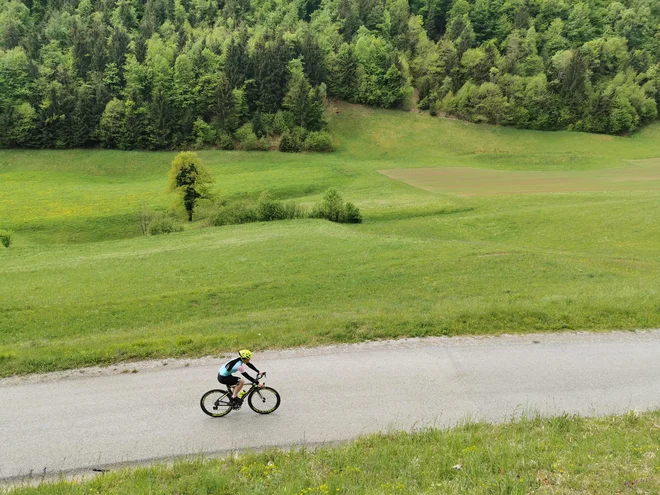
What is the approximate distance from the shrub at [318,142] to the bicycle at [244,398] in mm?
88873

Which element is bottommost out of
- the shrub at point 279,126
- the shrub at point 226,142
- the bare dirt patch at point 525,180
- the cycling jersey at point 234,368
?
the bare dirt patch at point 525,180

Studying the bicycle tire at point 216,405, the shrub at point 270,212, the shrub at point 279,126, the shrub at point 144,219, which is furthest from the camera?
the shrub at point 279,126

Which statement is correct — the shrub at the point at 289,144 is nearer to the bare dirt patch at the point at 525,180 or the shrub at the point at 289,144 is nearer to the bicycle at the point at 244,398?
the bare dirt patch at the point at 525,180

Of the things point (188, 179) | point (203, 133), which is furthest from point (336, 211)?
point (203, 133)

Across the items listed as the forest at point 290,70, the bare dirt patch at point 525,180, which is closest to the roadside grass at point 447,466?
the bare dirt patch at point 525,180

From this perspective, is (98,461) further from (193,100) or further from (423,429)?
(193,100)

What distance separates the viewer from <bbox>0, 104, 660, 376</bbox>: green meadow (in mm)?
17609

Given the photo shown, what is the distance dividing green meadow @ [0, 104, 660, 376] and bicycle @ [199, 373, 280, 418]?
3.77 meters

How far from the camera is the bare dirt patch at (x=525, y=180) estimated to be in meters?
62.8

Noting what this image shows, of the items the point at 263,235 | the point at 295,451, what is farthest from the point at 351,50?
the point at 295,451

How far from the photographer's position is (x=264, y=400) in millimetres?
12516

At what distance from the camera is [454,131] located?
109 meters

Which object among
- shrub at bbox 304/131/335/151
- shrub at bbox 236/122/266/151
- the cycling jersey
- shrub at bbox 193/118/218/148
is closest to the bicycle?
the cycling jersey

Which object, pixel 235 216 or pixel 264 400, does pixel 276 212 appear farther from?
pixel 264 400
